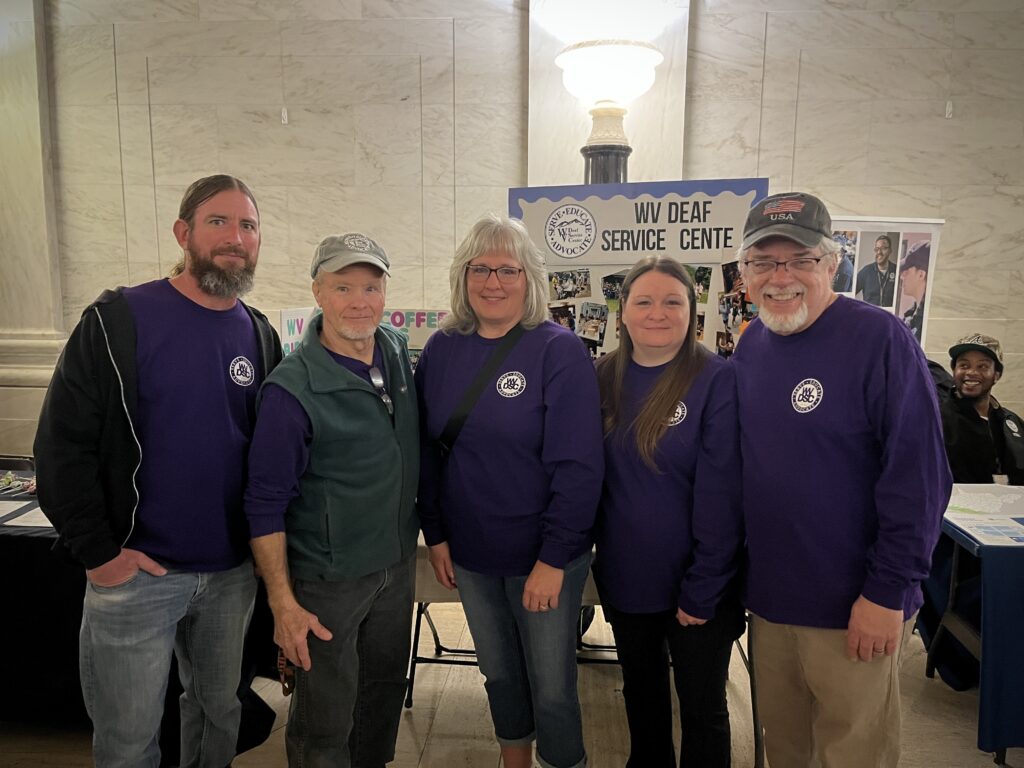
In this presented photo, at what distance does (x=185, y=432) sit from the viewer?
5.06 feet

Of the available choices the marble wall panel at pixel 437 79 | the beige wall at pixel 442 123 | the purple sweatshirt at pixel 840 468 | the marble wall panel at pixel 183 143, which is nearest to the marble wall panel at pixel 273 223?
the beige wall at pixel 442 123

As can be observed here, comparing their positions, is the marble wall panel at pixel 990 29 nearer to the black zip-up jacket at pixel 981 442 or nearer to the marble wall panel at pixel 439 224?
the black zip-up jacket at pixel 981 442

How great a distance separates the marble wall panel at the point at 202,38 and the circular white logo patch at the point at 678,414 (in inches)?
145

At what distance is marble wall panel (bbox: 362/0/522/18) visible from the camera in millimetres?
3918

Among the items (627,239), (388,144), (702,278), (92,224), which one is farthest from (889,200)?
(92,224)

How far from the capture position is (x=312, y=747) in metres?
1.63

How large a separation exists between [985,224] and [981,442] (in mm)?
1504

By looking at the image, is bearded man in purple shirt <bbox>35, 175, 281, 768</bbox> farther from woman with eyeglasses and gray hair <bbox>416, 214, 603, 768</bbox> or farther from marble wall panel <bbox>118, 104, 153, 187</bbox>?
marble wall panel <bbox>118, 104, 153, 187</bbox>

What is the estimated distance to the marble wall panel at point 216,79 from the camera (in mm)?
4055

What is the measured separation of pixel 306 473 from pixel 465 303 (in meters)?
0.58

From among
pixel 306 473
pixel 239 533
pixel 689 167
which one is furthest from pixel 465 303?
pixel 689 167

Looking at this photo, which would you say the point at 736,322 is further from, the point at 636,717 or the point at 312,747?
the point at 312,747

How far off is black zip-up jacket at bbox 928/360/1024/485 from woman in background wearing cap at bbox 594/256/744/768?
7.39 feet

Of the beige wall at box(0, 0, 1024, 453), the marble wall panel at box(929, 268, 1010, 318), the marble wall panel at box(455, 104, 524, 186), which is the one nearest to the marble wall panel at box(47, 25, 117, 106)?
the beige wall at box(0, 0, 1024, 453)
